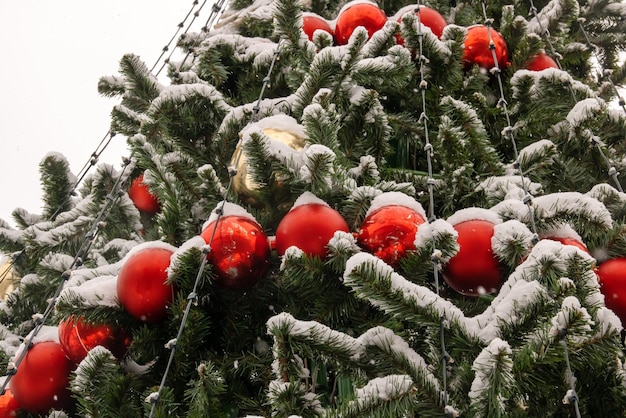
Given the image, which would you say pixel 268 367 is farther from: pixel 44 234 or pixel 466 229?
pixel 44 234

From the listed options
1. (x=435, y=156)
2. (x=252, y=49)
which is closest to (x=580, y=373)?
(x=435, y=156)

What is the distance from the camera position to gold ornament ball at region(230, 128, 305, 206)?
5.47 ft

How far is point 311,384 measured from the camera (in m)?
1.62

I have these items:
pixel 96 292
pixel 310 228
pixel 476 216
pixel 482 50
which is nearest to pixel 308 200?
pixel 310 228

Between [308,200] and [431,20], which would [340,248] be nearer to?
[308,200]

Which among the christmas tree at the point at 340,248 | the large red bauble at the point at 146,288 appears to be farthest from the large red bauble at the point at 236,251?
the large red bauble at the point at 146,288

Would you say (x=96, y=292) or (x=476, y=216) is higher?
(x=476, y=216)

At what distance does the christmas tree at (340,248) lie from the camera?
116cm

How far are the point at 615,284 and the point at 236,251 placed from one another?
0.84 metres

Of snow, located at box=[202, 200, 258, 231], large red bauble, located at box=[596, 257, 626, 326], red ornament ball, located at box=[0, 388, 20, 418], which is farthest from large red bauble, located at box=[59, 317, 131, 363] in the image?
large red bauble, located at box=[596, 257, 626, 326]

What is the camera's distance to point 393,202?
1.51 meters

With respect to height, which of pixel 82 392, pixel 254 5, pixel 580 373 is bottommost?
pixel 82 392

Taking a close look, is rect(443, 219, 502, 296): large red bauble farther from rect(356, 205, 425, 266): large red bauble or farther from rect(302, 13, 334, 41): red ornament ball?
rect(302, 13, 334, 41): red ornament ball

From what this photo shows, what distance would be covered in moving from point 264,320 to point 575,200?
0.77 m
